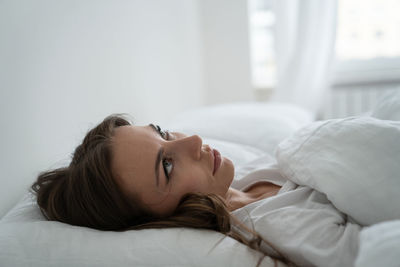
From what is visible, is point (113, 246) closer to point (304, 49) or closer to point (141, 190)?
point (141, 190)

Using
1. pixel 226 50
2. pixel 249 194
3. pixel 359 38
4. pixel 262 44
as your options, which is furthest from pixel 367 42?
pixel 249 194

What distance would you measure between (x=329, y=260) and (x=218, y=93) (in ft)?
6.80

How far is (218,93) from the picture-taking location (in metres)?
2.65

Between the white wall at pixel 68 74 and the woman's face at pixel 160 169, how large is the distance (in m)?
0.30

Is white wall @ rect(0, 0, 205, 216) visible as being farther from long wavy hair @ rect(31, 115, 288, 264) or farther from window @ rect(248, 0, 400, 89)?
window @ rect(248, 0, 400, 89)

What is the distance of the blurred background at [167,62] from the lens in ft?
3.36

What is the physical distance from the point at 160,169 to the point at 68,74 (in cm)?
58

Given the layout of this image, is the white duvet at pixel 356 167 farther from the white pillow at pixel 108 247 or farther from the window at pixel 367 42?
the window at pixel 367 42

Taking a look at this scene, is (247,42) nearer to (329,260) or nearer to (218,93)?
(218,93)

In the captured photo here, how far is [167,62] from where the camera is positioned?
1962 mm

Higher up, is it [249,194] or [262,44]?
[262,44]

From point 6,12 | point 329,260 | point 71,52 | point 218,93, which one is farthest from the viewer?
point 218,93

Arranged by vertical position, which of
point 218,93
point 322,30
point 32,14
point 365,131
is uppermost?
point 32,14

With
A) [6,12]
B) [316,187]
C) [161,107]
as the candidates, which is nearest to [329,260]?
[316,187]
